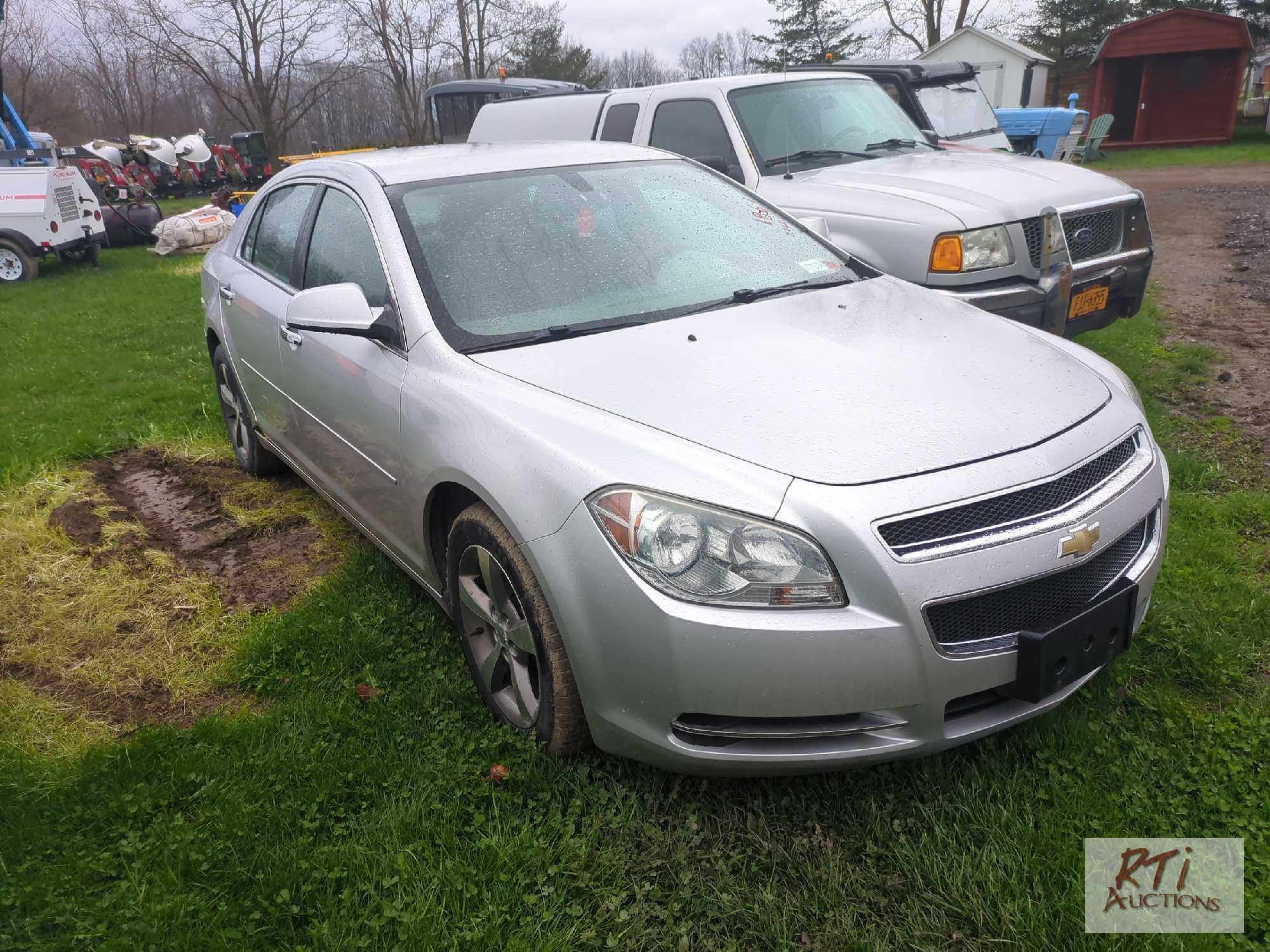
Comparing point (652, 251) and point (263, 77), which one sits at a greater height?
point (263, 77)

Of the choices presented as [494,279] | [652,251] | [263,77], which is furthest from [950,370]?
[263,77]

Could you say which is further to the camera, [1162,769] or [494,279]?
[494,279]

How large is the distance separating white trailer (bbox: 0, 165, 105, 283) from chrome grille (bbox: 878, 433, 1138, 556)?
47.6ft

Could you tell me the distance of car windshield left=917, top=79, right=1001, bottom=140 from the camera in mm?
10492

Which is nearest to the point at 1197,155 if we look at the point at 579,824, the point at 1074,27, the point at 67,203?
the point at 1074,27

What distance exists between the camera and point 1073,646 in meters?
2.21

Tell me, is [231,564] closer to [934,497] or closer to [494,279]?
[494,279]

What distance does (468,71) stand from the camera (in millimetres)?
35281

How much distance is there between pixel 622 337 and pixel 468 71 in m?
36.0

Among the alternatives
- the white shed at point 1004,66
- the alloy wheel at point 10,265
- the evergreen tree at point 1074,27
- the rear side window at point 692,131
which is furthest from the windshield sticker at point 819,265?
Answer: the evergreen tree at point 1074,27

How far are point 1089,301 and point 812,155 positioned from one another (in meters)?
2.08

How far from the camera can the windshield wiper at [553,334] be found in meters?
2.85

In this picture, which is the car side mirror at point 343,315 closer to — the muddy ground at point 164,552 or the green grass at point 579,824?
the green grass at point 579,824

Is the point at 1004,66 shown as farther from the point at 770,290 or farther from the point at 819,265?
the point at 770,290
